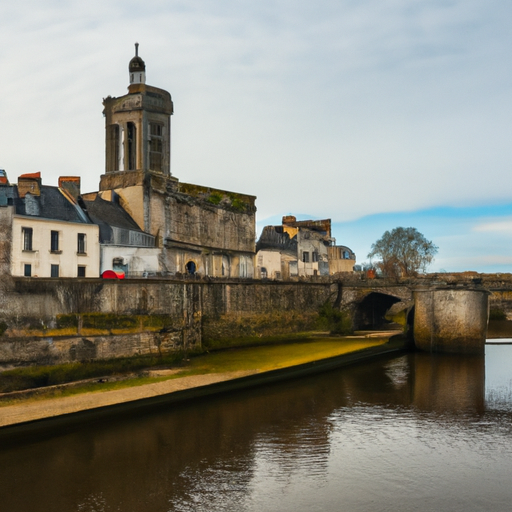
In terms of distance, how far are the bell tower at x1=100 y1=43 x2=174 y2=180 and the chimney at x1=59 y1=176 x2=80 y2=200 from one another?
5.33 meters

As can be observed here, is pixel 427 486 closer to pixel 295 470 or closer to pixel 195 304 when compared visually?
pixel 295 470

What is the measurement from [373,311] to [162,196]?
78.6 ft

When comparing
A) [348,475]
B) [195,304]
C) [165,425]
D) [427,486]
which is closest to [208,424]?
[165,425]

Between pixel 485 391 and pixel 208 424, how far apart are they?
13777 mm

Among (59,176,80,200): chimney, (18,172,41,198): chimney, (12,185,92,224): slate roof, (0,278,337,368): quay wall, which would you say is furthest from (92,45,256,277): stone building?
(18,172,41,198): chimney

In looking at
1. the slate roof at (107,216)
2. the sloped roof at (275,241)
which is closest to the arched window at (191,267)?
the slate roof at (107,216)

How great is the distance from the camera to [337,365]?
34.2 meters

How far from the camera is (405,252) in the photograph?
251 ft

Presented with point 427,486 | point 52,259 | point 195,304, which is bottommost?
point 427,486

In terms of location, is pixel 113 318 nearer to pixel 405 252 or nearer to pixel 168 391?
pixel 168 391

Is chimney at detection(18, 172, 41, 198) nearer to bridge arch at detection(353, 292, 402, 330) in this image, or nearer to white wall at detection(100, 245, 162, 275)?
white wall at detection(100, 245, 162, 275)

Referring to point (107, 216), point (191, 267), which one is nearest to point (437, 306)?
point (191, 267)

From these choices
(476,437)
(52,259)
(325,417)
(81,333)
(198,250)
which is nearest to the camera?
(476,437)

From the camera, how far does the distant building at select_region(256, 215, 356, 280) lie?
5652 centimetres
